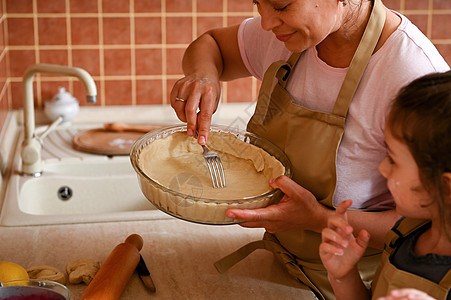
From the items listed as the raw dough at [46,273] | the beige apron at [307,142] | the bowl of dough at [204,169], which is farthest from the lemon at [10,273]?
the beige apron at [307,142]

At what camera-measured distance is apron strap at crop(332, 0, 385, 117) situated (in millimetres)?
1240

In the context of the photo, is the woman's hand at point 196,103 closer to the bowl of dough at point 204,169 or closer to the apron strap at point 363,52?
the bowl of dough at point 204,169

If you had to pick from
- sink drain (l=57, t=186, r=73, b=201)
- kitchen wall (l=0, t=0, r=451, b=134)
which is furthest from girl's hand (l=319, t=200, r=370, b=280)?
kitchen wall (l=0, t=0, r=451, b=134)

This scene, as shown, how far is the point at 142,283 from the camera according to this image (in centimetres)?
137

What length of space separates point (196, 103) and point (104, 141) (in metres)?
1.13

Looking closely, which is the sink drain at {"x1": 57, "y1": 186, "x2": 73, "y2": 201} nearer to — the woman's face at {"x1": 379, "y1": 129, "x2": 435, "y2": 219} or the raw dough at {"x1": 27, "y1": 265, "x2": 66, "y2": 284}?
the raw dough at {"x1": 27, "y1": 265, "x2": 66, "y2": 284}

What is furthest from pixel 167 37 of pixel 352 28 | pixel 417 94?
pixel 417 94

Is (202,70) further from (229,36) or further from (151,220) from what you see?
(151,220)

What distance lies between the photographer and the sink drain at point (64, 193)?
2.08 meters

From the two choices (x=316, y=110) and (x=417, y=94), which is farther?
(x=316, y=110)

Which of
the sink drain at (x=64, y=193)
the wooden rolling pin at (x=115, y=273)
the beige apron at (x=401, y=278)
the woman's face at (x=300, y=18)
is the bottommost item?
the sink drain at (x=64, y=193)

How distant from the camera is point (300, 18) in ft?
3.81

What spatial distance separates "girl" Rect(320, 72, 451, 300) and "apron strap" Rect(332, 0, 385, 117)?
263 millimetres

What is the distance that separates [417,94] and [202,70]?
628mm
